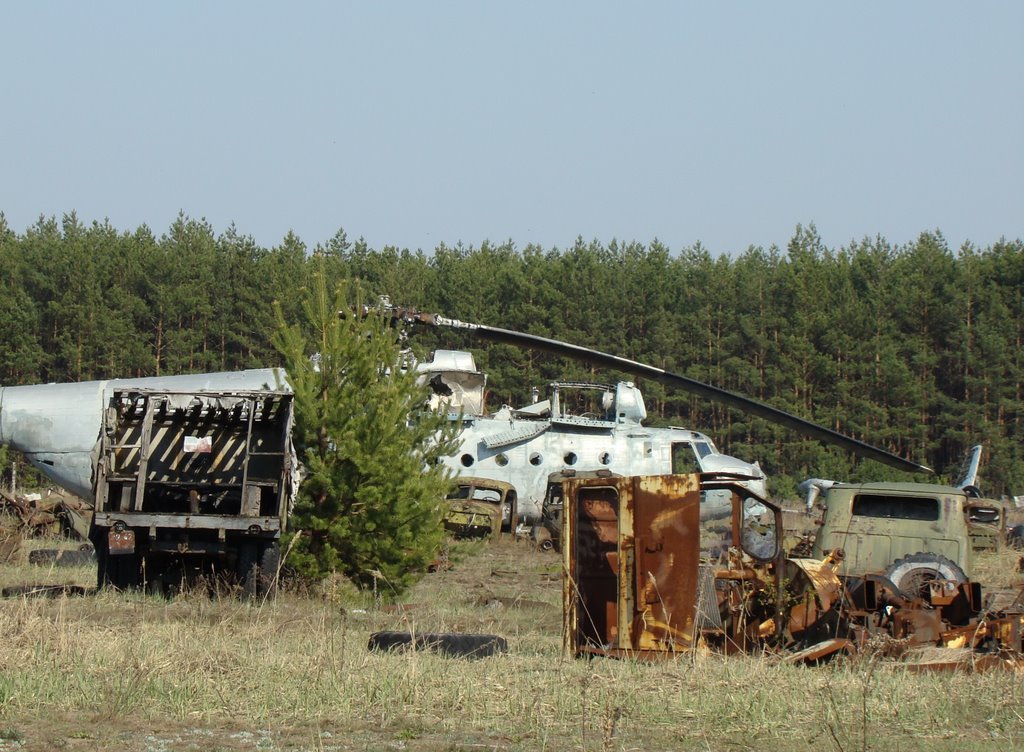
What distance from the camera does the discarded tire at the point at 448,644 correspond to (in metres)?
9.92

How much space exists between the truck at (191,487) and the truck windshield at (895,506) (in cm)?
639

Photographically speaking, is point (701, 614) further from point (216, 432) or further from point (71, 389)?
point (71, 389)

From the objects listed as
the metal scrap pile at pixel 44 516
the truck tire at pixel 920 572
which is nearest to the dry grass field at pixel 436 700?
the truck tire at pixel 920 572

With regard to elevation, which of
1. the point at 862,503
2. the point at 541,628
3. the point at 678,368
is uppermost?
the point at 678,368

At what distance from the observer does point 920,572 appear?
12133 mm

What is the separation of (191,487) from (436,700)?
8257mm

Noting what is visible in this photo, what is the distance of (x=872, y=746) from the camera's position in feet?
21.7

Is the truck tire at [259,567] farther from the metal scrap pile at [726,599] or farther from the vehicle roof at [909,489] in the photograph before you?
the vehicle roof at [909,489]

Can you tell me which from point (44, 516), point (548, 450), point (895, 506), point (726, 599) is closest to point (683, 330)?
point (548, 450)

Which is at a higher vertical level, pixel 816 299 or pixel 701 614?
pixel 816 299

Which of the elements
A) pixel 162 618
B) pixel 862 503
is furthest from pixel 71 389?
pixel 862 503

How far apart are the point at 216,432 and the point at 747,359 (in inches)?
1557

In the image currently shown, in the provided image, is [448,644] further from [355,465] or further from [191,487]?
[191,487]

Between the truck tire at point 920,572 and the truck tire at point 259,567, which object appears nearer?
the truck tire at point 920,572
